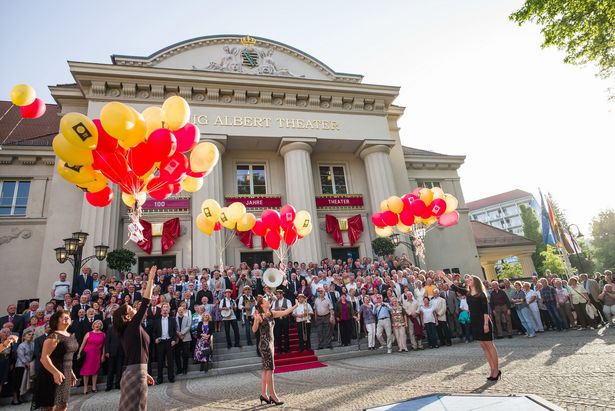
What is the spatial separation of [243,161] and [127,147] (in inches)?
551

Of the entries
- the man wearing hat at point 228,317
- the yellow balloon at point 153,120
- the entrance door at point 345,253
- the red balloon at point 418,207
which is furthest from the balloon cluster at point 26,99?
the entrance door at point 345,253

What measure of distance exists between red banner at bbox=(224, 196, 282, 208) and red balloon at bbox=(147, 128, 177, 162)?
12.5m

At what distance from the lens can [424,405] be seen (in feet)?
14.4

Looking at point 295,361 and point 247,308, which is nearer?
point 295,361

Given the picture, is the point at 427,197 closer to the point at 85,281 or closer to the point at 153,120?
the point at 153,120

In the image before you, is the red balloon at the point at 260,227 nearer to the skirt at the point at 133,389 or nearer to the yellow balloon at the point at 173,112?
the yellow balloon at the point at 173,112

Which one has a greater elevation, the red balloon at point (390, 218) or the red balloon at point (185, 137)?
the red balloon at point (185, 137)

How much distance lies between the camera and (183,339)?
28.8ft

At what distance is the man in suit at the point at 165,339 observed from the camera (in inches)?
328

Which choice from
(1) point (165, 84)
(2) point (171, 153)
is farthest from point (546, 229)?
(1) point (165, 84)

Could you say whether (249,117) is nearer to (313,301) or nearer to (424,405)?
(313,301)

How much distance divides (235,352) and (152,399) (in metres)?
3.47

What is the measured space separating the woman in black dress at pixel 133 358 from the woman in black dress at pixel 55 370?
93 cm

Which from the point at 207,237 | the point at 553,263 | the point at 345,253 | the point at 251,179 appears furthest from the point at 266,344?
the point at 553,263
